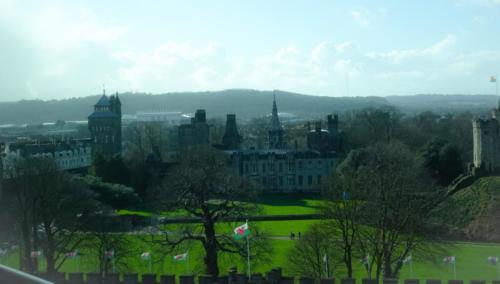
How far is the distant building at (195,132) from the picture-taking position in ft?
259

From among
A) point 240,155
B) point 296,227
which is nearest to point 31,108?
point 240,155

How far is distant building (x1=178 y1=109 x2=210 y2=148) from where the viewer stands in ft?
259

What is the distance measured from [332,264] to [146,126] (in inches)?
2612

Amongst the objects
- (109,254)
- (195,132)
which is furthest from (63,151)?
(109,254)

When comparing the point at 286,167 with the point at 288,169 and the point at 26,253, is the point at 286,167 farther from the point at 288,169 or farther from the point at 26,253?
the point at 26,253

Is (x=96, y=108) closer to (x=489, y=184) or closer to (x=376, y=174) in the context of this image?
(x=489, y=184)

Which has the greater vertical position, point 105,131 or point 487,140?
point 105,131

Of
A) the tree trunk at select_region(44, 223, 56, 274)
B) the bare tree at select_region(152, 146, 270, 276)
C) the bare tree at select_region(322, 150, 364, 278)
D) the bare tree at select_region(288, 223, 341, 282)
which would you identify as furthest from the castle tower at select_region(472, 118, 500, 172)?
the tree trunk at select_region(44, 223, 56, 274)

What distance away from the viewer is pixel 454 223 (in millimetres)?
39375

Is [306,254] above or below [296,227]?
above

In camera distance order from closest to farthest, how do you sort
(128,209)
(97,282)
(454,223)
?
(97,282) → (454,223) → (128,209)

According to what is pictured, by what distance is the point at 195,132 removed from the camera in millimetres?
79125

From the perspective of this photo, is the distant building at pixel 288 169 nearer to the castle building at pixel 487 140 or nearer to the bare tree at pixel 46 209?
the castle building at pixel 487 140

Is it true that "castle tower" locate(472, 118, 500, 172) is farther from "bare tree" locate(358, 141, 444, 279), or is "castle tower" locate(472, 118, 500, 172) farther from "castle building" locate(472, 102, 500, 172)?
"bare tree" locate(358, 141, 444, 279)
